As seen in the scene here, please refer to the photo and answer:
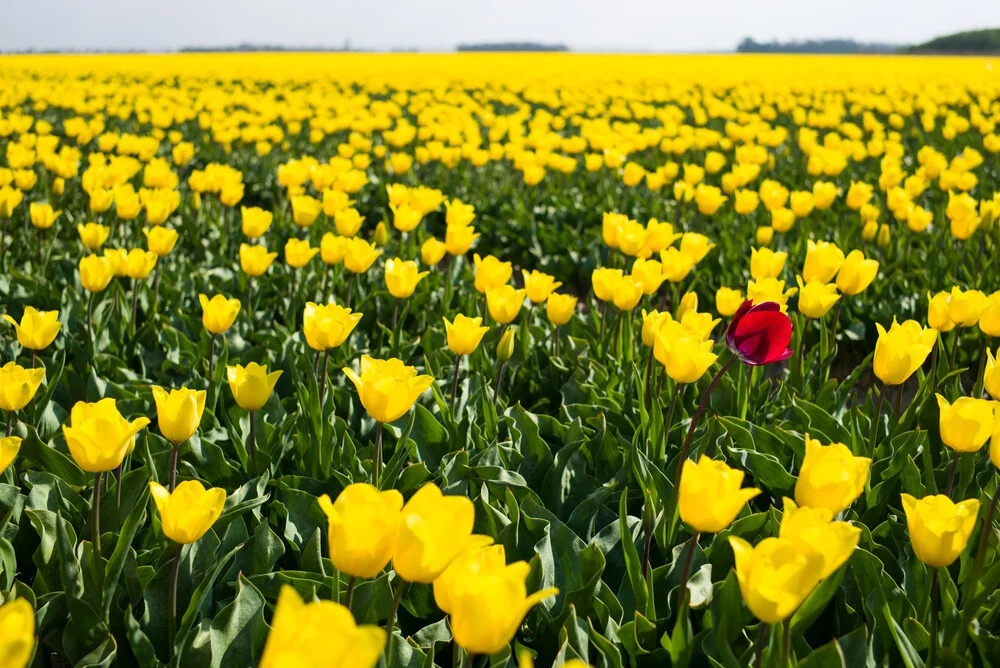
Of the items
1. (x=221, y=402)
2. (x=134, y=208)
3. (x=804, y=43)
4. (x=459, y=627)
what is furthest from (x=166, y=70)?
(x=804, y=43)

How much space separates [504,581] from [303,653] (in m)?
0.31

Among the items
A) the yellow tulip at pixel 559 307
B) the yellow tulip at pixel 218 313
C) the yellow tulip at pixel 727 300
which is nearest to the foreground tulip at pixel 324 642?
the yellow tulip at pixel 218 313

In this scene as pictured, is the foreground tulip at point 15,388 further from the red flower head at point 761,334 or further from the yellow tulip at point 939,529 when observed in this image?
the yellow tulip at point 939,529

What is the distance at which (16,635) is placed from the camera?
914 mm

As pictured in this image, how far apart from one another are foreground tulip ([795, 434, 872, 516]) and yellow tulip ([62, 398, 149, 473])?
3.91 ft

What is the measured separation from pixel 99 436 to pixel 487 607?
89 centimetres

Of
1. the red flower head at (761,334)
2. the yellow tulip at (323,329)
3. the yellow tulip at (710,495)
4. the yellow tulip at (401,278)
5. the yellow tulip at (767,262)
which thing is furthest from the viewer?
the yellow tulip at (767,262)

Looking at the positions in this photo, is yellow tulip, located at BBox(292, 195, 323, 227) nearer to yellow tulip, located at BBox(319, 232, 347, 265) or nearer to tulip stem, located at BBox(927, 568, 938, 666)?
yellow tulip, located at BBox(319, 232, 347, 265)

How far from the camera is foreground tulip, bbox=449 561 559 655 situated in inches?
41.2

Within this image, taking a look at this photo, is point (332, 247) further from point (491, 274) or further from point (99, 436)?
point (99, 436)

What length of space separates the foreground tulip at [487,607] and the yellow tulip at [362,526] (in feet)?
0.54

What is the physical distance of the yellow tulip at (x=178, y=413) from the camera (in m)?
1.73

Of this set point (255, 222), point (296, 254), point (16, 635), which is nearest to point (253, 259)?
point (296, 254)

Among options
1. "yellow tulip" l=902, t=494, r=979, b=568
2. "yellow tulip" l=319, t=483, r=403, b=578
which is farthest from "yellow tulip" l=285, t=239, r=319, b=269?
"yellow tulip" l=902, t=494, r=979, b=568
